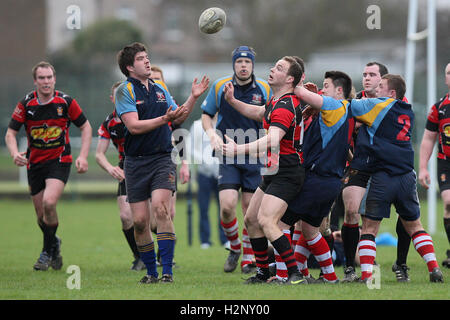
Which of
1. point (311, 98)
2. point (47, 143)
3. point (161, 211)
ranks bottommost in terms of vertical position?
point (161, 211)

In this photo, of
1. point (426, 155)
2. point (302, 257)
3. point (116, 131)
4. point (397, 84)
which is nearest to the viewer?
point (397, 84)

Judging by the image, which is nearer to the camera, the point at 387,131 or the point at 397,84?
the point at 387,131

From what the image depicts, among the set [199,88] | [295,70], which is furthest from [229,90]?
[295,70]

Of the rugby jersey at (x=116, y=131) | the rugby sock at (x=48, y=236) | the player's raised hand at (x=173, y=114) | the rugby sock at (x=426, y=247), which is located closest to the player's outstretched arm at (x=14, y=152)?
the rugby sock at (x=48, y=236)

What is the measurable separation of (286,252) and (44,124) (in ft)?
13.4

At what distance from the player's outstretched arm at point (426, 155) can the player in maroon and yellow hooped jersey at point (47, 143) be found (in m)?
4.21

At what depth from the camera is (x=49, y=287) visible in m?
7.81

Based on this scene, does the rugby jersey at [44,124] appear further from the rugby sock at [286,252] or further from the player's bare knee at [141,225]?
the rugby sock at [286,252]

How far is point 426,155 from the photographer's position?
9680mm

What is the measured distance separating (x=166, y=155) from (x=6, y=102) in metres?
24.2

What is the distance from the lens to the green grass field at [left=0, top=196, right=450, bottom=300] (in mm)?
6832

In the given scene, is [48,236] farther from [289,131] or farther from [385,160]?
[385,160]
